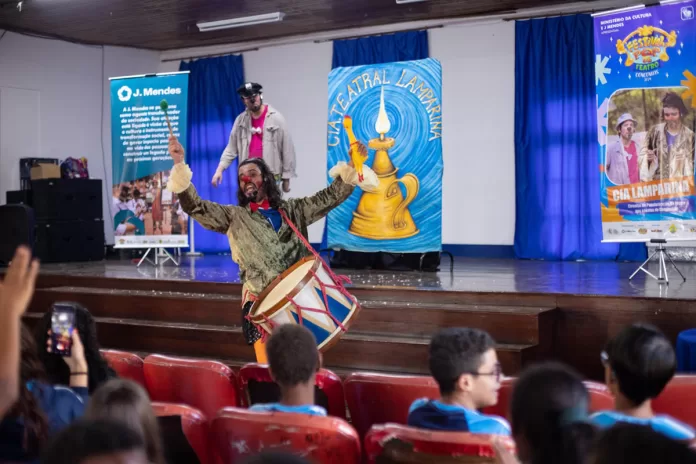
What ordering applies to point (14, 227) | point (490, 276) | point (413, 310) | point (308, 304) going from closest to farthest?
point (308, 304) < point (413, 310) < point (490, 276) < point (14, 227)

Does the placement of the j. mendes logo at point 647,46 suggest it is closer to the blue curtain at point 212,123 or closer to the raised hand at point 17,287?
the raised hand at point 17,287

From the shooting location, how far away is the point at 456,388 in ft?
6.85

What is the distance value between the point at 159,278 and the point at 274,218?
300 cm

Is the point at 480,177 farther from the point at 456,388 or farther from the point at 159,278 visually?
the point at 456,388

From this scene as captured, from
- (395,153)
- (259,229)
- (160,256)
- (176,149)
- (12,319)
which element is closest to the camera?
(12,319)

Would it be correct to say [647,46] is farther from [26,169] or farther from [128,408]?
[26,169]

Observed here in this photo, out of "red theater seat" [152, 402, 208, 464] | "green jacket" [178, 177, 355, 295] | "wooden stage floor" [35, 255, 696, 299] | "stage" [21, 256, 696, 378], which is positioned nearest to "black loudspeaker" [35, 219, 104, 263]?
"wooden stage floor" [35, 255, 696, 299]

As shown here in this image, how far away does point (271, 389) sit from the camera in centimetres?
279

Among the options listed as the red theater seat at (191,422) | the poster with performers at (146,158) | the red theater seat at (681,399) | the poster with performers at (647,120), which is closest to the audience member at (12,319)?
the red theater seat at (191,422)

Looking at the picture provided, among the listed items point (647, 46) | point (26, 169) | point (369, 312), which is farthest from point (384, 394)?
point (26, 169)

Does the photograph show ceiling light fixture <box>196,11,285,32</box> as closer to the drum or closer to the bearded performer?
the bearded performer

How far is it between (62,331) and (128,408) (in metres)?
0.67

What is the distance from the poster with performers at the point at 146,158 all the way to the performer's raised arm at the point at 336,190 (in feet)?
14.1

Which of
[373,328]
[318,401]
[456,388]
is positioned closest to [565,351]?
[373,328]
